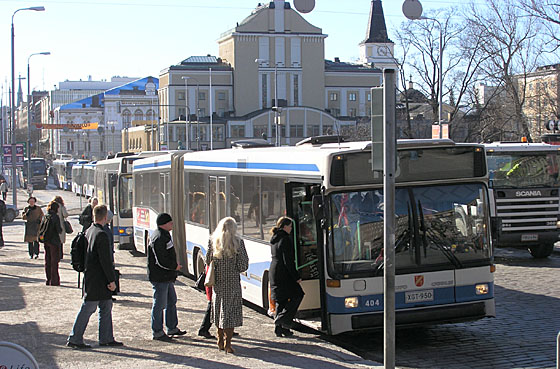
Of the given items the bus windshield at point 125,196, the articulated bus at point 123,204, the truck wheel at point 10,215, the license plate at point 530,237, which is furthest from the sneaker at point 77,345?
the truck wheel at point 10,215

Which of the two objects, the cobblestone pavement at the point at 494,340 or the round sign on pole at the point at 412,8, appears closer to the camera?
the cobblestone pavement at the point at 494,340

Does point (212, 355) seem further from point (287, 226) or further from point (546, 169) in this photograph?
point (546, 169)

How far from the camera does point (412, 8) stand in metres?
22.4

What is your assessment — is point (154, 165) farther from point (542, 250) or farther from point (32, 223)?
point (542, 250)

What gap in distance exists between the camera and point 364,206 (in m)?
10.2

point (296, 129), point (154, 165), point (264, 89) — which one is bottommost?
point (154, 165)

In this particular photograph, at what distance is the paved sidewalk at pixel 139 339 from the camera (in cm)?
937

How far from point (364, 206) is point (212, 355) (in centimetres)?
258

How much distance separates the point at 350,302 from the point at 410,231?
1144mm

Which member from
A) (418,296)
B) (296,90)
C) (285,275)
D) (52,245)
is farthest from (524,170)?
(296,90)

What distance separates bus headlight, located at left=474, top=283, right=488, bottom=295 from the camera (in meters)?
10.5

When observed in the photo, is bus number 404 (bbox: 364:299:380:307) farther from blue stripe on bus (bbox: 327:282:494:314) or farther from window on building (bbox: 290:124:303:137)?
window on building (bbox: 290:124:303:137)

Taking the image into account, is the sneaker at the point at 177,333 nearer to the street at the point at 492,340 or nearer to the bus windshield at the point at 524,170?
the street at the point at 492,340

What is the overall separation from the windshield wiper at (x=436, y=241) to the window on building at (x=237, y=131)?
106 meters
